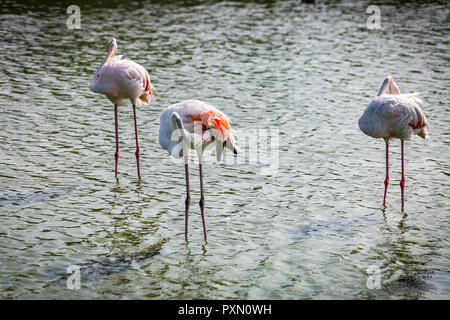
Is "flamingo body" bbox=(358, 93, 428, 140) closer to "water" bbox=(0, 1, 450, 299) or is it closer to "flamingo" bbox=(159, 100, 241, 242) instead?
"water" bbox=(0, 1, 450, 299)

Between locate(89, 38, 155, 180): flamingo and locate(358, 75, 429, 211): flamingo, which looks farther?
locate(89, 38, 155, 180): flamingo

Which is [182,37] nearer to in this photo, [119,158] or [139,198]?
[119,158]

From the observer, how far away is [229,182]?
838 centimetres

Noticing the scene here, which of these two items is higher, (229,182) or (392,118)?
(392,118)

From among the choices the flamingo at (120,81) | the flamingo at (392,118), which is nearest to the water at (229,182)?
the flamingo at (392,118)

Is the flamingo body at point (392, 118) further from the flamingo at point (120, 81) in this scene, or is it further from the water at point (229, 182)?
the flamingo at point (120, 81)

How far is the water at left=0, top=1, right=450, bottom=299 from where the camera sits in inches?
234

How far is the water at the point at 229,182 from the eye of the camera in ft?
19.5

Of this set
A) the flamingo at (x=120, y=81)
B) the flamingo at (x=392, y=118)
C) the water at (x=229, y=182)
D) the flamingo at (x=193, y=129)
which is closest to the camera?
the water at (x=229, y=182)

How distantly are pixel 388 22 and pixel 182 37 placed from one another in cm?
703

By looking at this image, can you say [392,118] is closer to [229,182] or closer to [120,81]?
[229,182]

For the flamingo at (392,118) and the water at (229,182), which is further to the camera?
the flamingo at (392,118)

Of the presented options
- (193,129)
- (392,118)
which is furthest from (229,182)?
(392,118)

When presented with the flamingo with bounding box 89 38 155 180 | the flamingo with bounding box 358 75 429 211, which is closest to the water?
the flamingo with bounding box 358 75 429 211
